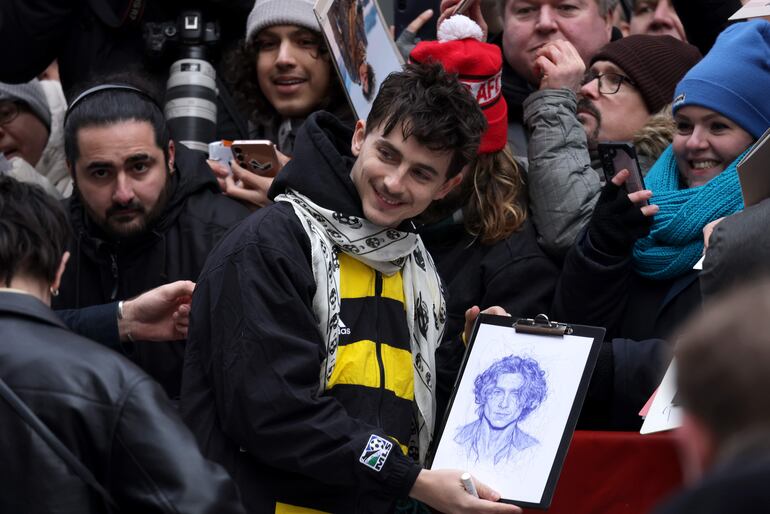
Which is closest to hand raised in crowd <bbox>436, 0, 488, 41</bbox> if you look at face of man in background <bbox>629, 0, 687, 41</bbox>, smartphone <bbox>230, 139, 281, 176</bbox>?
smartphone <bbox>230, 139, 281, 176</bbox>

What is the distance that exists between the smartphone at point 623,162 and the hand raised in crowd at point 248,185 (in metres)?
1.25

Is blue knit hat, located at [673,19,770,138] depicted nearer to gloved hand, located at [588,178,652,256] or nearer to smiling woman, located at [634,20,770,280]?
smiling woman, located at [634,20,770,280]

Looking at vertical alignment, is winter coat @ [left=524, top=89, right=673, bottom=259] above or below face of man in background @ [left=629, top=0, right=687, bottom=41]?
below

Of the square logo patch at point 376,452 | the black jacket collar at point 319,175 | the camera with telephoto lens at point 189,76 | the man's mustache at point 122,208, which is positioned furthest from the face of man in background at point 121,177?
the square logo patch at point 376,452

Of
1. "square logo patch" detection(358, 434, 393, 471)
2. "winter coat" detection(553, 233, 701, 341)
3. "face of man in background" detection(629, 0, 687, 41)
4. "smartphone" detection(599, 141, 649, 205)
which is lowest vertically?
"square logo patch" detection(358, 434, 393, 471)

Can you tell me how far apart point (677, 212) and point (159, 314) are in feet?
5.64

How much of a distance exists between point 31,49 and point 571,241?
2.42 metres

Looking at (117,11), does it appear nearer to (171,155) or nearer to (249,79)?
(249,79)

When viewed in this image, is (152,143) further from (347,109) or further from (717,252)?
(717,252)

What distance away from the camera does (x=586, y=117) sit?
486 cm

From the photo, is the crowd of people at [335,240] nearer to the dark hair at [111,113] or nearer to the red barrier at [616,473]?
the dark hair at [111,113]

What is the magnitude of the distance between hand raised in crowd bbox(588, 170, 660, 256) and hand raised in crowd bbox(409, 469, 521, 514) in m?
0.99

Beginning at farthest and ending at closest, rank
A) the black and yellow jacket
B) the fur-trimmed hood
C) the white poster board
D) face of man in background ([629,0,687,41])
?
face of man in background ([629,0,687,41]) < the fur-trimmed hood < the white poster board < the black and yellow jacket

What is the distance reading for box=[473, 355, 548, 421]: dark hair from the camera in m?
3.77
